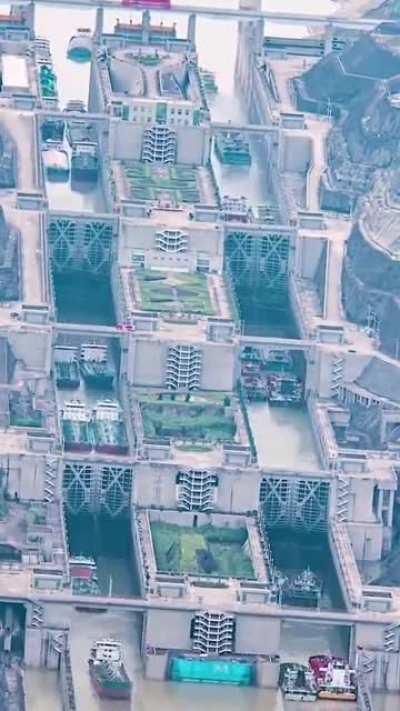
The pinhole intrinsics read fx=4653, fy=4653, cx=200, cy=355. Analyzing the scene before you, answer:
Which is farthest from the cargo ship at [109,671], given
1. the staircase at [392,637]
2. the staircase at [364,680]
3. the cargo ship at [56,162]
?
the cargo ship at [56,162]

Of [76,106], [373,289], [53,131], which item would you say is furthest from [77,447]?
[76,106]

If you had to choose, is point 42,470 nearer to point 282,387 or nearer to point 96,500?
point 96,500

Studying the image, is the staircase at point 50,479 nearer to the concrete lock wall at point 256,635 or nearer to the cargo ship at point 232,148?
the concrete lock wall at point 256,635

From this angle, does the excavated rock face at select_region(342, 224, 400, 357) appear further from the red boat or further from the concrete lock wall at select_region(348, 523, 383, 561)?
the red boat

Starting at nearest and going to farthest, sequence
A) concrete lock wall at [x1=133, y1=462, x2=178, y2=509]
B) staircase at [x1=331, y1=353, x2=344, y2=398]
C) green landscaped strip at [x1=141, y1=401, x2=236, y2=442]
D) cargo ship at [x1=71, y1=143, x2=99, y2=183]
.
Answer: concrete lock wall at [x1=133, y1=462, x2=178, y2=509], green landscaped strip at [x1=141, y1=401, x2=236, y2=442], staircase at [x1=331, y1=353, x2=344, y2=398], cargo ship at [x1=71, y1=143, x2=99, y2=183]

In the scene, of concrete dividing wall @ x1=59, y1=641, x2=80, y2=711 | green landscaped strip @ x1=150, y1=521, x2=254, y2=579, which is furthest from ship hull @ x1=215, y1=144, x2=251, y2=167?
concrete dividing wall @ x1=59, y1=641, x2=80, y2=711
